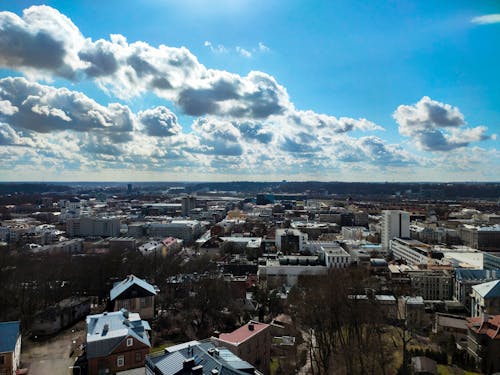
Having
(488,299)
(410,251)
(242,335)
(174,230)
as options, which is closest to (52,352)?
(242,335)

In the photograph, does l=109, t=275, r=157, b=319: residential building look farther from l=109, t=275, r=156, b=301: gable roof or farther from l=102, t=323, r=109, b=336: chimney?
l=102, t=323, r=109, b=336: chimney

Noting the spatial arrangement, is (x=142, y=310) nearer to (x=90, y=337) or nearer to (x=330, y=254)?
(x=90, y=337)

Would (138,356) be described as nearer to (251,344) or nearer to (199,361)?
(251,344)

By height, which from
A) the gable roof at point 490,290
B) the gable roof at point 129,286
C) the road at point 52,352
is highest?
the gable roof at point 129,286

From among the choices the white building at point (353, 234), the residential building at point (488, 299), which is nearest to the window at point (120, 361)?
the residential building at point (488, 299)

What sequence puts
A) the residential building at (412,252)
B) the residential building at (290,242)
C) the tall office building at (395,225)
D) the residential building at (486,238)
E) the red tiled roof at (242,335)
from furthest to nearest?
the residential building at (486,238), the tall office building at (395,225), the residential building at (290,242), the residential building at (412,252), the red tiled roof at (242,335)

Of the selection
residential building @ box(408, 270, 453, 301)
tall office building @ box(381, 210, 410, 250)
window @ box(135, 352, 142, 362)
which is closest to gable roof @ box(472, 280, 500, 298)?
residential building @ box(408, 270, 453, 301)

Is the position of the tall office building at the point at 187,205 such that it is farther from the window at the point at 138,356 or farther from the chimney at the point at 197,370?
the chimney at the point at 197,370
